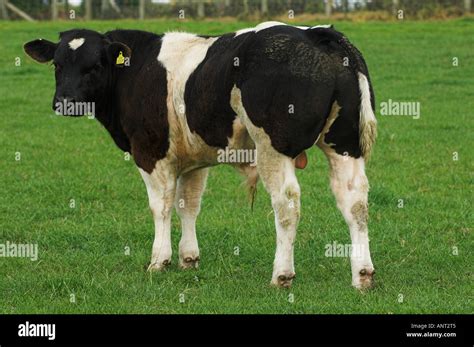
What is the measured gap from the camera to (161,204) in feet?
33.6

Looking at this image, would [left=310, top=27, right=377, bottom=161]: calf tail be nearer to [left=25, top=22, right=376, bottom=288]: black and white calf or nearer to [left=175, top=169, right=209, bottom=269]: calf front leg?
[left=25, top=22, right=376, bottom=288]: black and white calf

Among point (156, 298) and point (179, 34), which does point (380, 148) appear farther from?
point (156, 298)

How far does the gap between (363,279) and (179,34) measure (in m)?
3.09

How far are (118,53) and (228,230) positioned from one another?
234 cm

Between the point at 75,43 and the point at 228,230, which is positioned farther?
the point at 228,230

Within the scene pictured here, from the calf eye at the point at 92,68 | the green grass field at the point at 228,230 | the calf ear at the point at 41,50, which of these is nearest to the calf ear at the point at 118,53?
the calf eye at the point at 92,68

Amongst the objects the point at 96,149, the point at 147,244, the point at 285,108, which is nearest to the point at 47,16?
the point at 96,149

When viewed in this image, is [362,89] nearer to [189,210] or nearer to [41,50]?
[189,210]

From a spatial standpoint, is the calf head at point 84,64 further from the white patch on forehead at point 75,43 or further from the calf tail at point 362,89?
the calf tail at point 362,89

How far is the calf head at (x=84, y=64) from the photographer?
1015 centimetres

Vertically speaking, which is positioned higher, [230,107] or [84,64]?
[84,64]

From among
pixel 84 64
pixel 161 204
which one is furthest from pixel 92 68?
pixel 161 204

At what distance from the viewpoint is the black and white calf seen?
28.8ft

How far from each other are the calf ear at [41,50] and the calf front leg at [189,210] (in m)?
1.80
